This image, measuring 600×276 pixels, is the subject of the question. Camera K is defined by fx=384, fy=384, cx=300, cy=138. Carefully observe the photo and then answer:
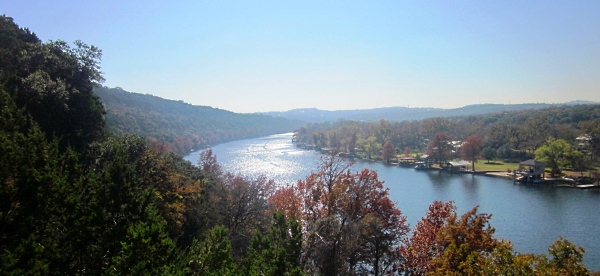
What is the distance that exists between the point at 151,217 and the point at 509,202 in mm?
32847

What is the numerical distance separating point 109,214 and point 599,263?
2195 centimetres

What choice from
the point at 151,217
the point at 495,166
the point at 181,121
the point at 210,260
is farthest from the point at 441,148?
the point at 181,121

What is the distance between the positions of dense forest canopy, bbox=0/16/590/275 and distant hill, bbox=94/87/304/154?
4926 centimetres

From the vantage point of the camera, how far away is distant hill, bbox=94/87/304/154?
76.4m

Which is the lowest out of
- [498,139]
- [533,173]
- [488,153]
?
[533,173]

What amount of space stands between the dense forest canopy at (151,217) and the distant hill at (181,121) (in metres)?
49.3

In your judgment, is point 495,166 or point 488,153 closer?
point 495,166

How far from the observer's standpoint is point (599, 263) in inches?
741

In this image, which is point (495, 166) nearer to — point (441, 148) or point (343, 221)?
point (441, 148)

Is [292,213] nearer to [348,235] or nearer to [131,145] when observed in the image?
[348,235]

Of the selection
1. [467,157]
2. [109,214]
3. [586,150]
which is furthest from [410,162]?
[109,214]

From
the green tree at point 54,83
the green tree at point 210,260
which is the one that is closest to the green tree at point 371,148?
the green tree at point 54,83

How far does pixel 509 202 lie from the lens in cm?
3372

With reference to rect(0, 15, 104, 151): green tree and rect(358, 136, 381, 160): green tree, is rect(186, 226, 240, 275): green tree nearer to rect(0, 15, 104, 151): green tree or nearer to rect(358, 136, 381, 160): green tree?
rect(0, 15, 104, 151): green tree
